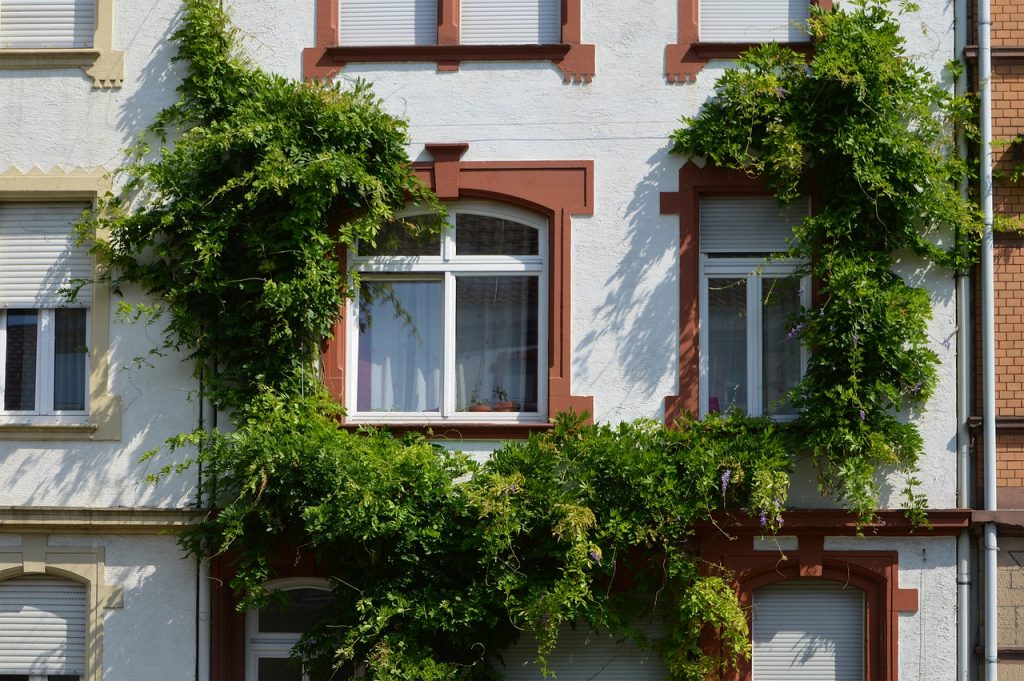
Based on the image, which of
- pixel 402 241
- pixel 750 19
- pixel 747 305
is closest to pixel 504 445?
pixel 402 241

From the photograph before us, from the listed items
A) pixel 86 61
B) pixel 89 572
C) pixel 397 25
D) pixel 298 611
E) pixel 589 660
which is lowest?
pixel 589 660

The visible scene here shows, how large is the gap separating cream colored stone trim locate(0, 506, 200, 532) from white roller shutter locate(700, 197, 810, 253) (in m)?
4.93

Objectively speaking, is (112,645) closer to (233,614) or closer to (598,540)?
(233,614)

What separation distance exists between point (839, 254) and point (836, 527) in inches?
87.7

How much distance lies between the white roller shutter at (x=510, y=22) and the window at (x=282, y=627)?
4965mm

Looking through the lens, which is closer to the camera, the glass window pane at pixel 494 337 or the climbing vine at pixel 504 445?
the climbing vine at pixel 504 445

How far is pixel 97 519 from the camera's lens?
10.5m

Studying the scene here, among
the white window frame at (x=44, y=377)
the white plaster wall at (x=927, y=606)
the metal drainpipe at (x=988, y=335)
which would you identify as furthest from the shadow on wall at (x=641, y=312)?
the white window frame at (x=44, y=377)

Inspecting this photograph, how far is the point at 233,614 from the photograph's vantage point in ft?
34.7

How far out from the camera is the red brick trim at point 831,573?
10195 mm

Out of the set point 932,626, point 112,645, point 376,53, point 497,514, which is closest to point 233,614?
point 112,645

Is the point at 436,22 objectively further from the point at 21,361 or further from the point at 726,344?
the point at 21,361

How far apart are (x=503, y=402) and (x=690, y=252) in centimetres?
205

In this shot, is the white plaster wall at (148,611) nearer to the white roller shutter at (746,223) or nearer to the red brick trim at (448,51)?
the red brick trim at (448,51)
